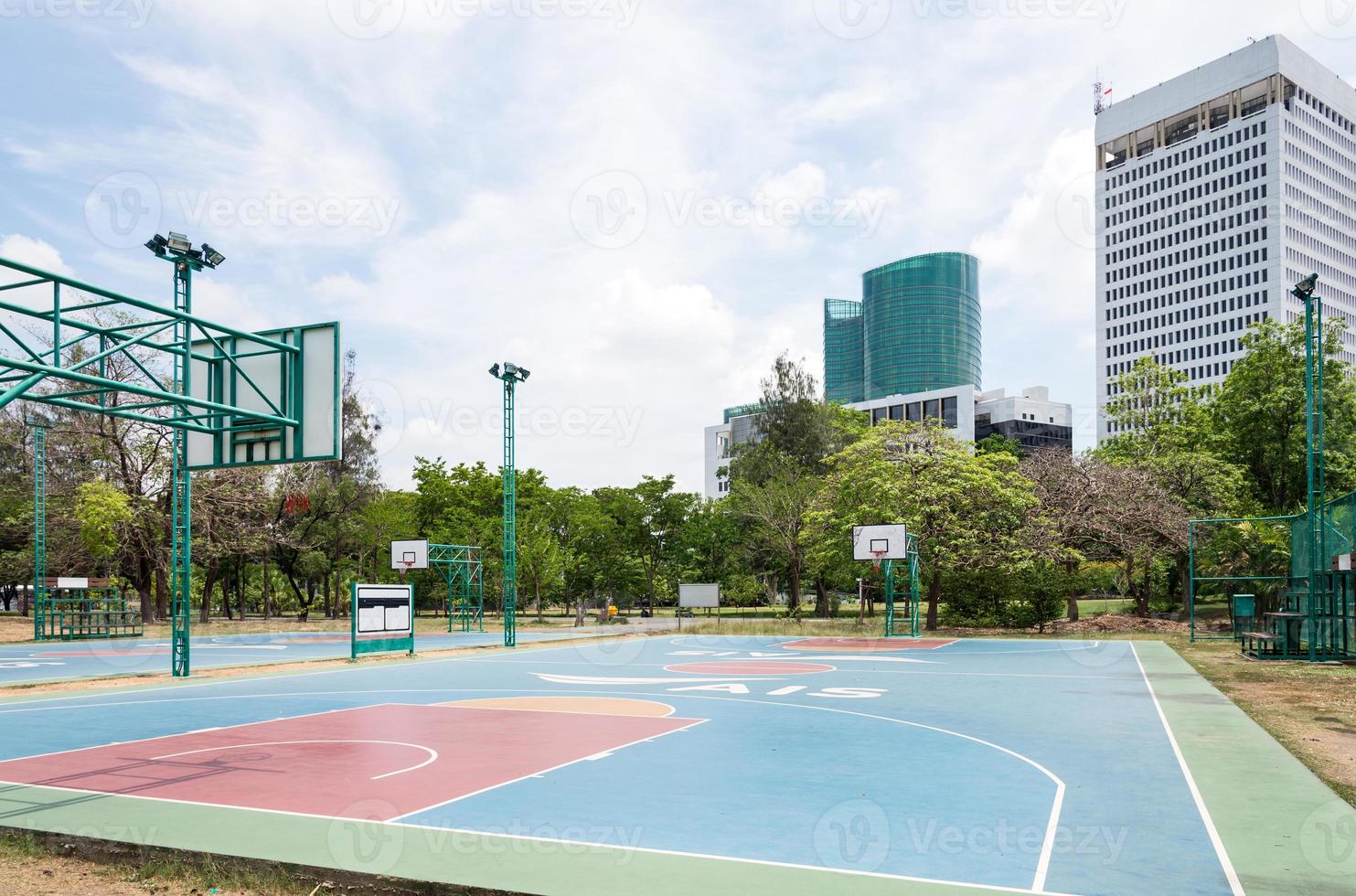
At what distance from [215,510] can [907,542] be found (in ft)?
95.0

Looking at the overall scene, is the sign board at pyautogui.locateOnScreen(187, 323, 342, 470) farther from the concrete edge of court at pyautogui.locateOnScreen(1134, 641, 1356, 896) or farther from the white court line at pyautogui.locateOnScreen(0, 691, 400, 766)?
the concrete edge of court at pyautogui.locateOnScreen(1134, 641, 1356, 896)

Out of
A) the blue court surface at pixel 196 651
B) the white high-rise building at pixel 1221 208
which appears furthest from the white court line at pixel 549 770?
the white high-rise building at pixel 1221 208

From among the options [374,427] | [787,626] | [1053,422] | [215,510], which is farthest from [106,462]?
[1053,422]

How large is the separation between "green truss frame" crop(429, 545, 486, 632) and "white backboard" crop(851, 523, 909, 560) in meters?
15.5

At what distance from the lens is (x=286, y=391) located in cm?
1317

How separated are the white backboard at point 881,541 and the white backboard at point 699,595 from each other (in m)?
14.5

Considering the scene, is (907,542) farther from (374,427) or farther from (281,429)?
(374,427)

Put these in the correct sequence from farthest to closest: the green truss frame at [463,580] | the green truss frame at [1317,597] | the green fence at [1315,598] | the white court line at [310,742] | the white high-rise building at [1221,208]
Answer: the white high-rise building at [1221,208] < the green truss frame at [463,580] < the green truss frame at [1317,597] < the green fence at [1315,598] < the white court line at [310,742]

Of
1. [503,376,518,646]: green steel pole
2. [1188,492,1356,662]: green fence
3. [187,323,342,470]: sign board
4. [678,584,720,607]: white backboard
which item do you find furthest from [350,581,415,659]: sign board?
[1188,492,1356,662]: green fence

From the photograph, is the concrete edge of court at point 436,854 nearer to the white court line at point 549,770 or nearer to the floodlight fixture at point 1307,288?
the white court line at point 549,770

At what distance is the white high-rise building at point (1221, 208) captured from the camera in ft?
407

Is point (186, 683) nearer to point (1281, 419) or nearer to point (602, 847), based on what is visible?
point (602, 847)

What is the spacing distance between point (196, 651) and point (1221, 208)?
13712cm

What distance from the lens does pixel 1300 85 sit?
12531 centimetres
